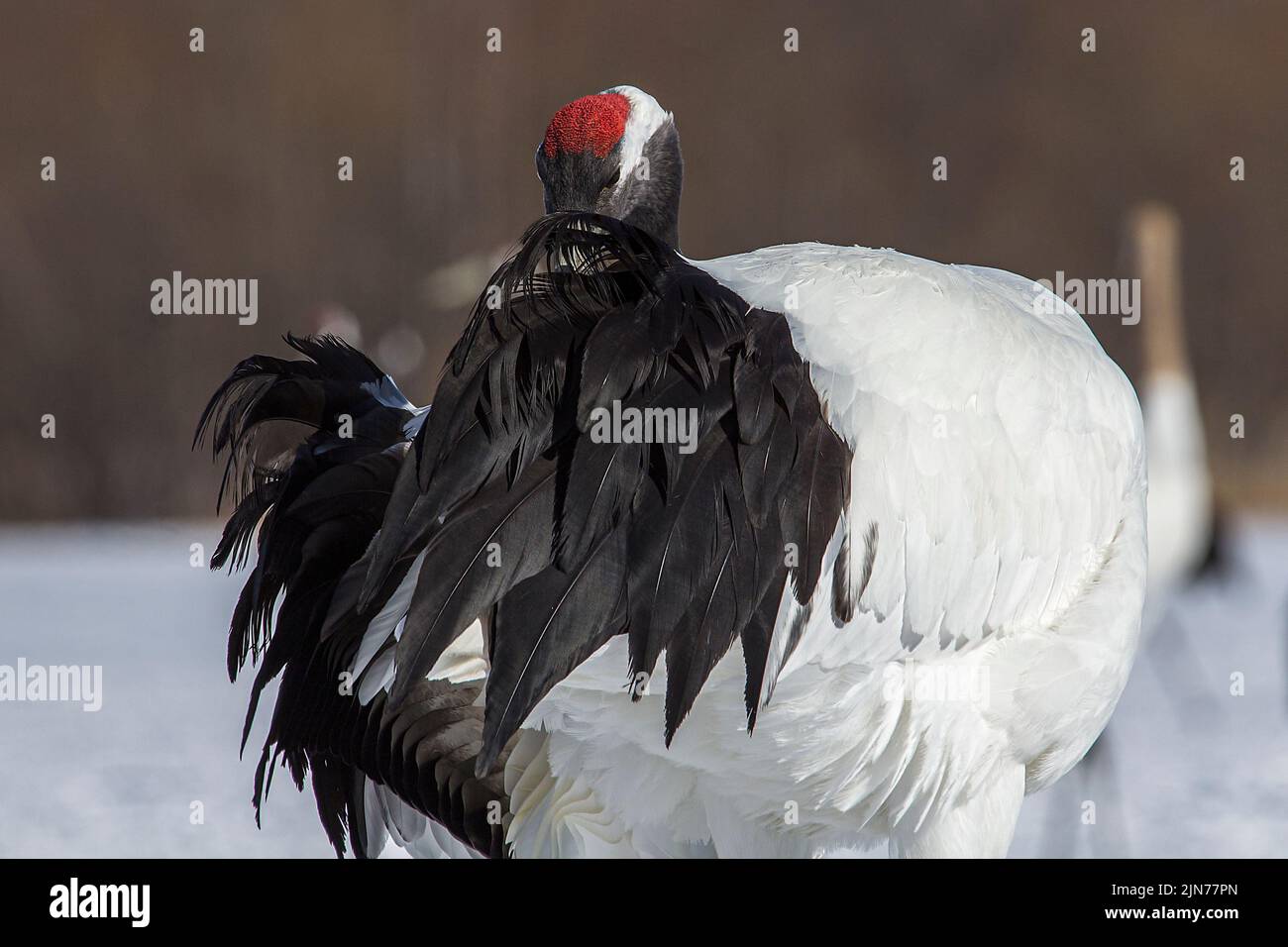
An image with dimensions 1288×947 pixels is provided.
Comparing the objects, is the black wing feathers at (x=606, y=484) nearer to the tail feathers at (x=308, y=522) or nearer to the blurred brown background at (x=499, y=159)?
the tail feathers at (x=308, y=522)

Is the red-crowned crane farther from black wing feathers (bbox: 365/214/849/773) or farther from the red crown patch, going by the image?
the red crown patch

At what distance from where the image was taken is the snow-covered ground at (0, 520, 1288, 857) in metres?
3.06

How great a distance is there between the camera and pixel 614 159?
7.95 feet

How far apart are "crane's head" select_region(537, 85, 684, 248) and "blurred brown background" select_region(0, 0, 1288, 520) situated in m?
4.34

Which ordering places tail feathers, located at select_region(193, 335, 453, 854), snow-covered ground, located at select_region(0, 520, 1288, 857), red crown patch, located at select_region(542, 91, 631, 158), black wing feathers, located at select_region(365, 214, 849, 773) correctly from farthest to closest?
1. snow-covered ground, located at select_region(0, 520, 1288, 857)
2. red crown patch, located at select_region(542, 91, 631, 158)
3. tail feathers, located at select_region(193, 335, 453, 854)
4. black wing feathers, located at select_region(365, 214, 849, 773)

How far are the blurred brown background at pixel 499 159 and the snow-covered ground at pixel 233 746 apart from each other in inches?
48.1

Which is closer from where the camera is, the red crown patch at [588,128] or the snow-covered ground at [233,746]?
the red crown patch at [588,128]

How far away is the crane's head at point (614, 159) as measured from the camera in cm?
239

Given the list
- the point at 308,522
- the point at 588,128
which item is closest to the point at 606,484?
the point at 308,522

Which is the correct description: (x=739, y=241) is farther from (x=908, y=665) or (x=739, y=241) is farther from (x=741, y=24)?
(x=908, y=665)

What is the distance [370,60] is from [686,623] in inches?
266

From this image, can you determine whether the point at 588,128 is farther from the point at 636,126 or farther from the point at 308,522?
the point at 308,522

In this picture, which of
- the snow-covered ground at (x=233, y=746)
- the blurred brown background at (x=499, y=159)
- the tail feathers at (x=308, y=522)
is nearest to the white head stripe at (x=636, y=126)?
the tail feathers at (x=308, y=522)

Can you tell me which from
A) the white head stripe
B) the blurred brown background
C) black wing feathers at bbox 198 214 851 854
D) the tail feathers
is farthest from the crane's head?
the blurred brown background
